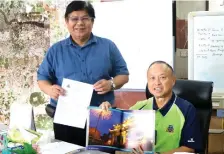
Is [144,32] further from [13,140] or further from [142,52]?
[13,140]

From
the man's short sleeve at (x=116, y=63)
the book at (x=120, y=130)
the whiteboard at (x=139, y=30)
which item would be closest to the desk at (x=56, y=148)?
the book at (x=120, y=130)

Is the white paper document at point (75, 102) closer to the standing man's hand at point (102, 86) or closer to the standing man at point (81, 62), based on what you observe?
the standing man's hand at point (102, 86)

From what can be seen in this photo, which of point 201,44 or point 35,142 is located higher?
point 201,44

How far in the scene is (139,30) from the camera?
10.3ft

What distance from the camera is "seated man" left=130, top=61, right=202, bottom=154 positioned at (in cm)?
165

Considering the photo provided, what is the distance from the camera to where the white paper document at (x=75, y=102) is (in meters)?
1.91

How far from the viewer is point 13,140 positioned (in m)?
1.55

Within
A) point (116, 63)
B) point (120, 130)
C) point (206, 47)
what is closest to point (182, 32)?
point (206, 47)

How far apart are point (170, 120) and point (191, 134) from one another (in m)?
0.12

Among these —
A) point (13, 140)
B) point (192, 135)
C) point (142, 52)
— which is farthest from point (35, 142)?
point (142, 52)

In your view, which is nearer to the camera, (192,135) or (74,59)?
(192,135)

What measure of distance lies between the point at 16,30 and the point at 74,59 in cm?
147

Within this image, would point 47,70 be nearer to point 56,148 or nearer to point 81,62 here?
point 81,62

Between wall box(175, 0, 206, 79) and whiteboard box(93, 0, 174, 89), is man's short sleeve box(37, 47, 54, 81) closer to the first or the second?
whiteboard box(93, 0, 174, 89)
